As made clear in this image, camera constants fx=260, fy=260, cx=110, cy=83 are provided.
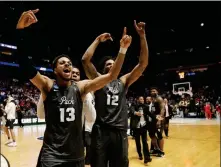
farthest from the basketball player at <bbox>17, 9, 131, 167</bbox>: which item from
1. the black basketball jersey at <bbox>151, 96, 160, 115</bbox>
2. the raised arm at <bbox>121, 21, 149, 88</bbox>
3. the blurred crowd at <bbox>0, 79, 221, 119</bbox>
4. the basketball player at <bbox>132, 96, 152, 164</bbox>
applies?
the blurred crowd at <bbox>0, 79, 221, 119</bbox>

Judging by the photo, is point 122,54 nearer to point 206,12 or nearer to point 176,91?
point 206,12

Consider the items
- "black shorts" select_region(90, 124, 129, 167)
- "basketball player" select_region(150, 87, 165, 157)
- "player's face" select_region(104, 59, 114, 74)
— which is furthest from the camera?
"basketball player" select_region(150, 87, 165, 157)

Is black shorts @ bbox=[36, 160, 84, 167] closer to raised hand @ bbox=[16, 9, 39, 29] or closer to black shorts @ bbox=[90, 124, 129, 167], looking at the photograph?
black shorts @ bbox=[90, 124, 129, 167]

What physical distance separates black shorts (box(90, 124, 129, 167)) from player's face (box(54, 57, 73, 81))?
105 cm

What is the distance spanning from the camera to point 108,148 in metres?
3.22

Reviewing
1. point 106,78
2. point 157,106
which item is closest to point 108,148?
point 106,78

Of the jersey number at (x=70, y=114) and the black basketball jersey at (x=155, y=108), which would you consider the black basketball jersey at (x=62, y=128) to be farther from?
the black basketball jersey at (x=155, y=108)

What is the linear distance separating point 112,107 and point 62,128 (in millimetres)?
1114

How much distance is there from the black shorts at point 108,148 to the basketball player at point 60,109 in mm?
781

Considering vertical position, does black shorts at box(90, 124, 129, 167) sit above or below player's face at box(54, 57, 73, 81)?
below

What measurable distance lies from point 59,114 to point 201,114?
25.0 metres

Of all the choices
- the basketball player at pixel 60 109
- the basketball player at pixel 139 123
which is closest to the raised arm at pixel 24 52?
the basketball player at pixel 60 109

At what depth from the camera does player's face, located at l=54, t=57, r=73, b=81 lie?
8.09 ft

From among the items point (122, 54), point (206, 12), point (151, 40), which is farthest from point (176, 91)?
point (122, 54)
